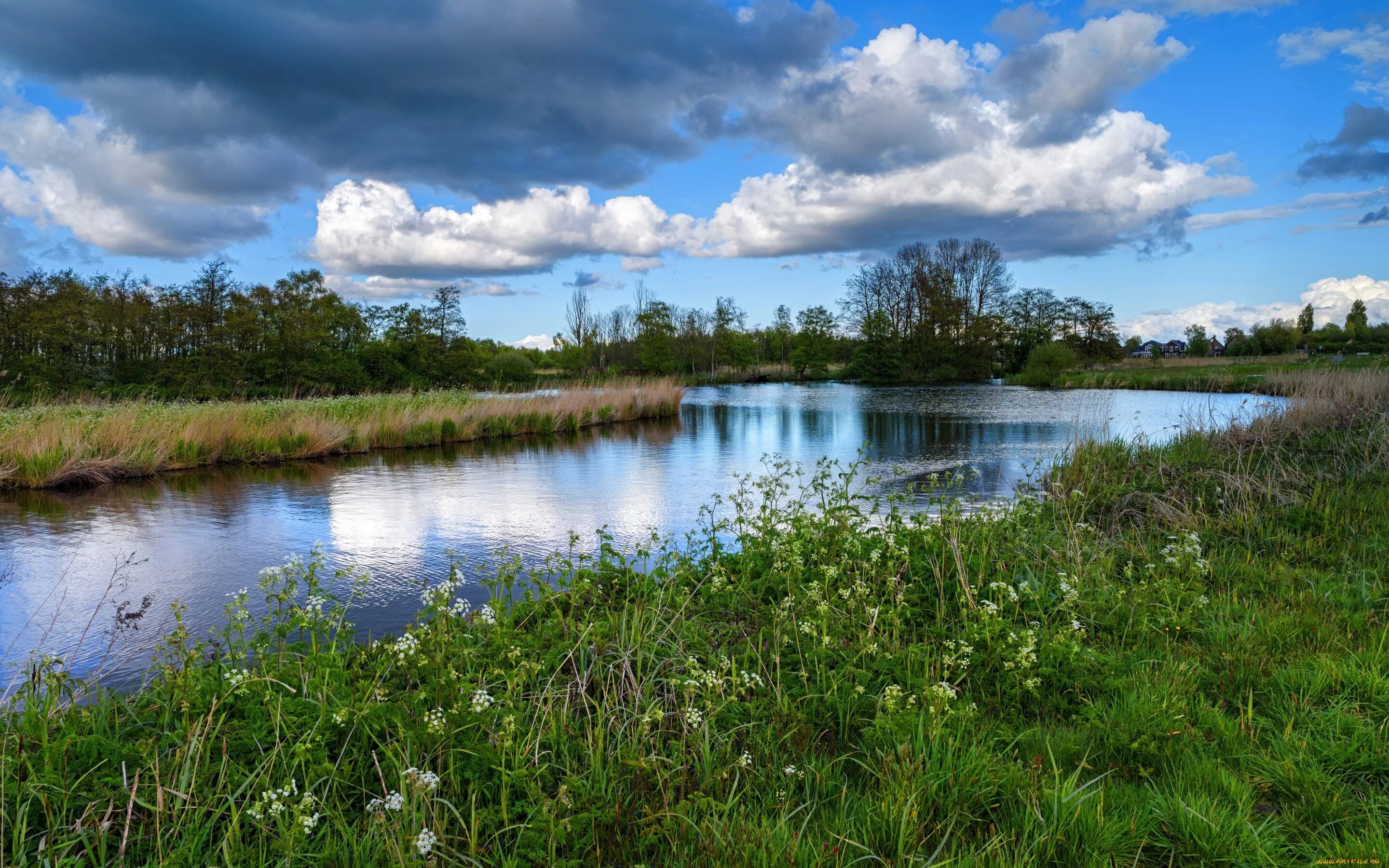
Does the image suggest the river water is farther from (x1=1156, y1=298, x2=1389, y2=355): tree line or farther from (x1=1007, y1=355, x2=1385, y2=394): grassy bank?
(x1=1156, y1=298, x2=1389, y2=355): tree line

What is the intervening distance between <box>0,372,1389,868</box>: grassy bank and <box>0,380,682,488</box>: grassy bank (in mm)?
9423

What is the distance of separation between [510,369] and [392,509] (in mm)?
47512

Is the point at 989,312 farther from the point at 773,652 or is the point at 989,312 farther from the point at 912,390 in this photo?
the point at 773,652

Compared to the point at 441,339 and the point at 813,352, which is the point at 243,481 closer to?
the point at 441,339

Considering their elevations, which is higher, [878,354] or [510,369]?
[878,354]

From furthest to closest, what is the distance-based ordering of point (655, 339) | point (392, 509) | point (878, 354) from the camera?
point (655, 339)
point (878, 354)
point (392, 509)

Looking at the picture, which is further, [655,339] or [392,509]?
[655,339]

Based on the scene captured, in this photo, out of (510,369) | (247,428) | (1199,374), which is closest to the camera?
(247,428)

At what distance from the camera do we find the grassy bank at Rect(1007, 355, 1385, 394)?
26578mm

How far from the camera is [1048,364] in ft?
142

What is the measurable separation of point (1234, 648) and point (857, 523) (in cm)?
216

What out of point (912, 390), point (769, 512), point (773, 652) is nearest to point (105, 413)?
point (769, 512)

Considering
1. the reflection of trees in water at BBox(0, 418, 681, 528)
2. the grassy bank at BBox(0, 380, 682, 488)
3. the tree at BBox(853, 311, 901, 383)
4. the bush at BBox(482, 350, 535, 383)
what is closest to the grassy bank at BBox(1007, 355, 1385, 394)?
the tree at BBox(853, 311, 901, 383)

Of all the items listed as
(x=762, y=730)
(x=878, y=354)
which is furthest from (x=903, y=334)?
(x=762, y=730)
